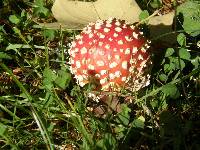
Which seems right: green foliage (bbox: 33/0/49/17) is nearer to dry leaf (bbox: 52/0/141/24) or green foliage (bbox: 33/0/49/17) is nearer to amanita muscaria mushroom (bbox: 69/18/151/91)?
dry leaf (bbox: 52/0/141/24)

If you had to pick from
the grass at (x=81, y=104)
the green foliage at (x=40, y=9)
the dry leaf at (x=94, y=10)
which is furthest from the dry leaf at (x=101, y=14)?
the green foliage at (x=40, y=9)

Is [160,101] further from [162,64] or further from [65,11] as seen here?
[65,11]

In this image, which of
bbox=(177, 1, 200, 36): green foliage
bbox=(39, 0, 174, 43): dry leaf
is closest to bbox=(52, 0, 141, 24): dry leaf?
bbox=(39, 0, 174, 43): dry leaf

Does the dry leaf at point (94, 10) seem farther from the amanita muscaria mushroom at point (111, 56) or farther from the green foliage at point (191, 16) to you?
the green foliage at point (191, 16)

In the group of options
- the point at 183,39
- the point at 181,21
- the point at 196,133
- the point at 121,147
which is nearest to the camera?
the point at 121,147

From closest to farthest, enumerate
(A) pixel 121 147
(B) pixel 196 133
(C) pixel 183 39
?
(A) pixel 121 147 < (B) pixel 196 133 < (C) pixel 183 39

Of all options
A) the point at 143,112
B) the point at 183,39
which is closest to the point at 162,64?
the point at 183,39
